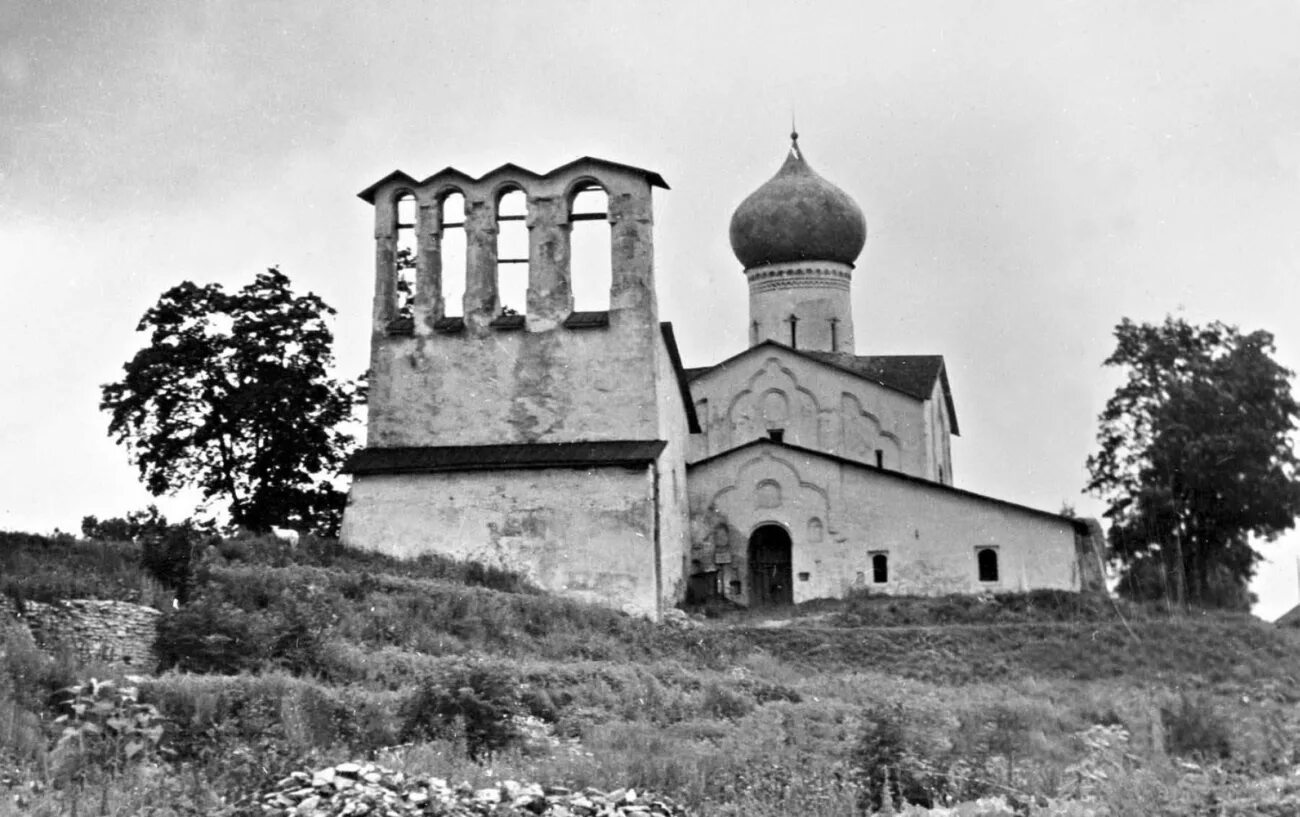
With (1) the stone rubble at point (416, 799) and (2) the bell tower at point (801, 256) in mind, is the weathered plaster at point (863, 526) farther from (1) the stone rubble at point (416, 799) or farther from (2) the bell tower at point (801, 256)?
(1) the stone rubble at point (416, 799)

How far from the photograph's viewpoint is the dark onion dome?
1551 inches

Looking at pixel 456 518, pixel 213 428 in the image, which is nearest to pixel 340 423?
pixel 213 428

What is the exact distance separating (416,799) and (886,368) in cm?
2919

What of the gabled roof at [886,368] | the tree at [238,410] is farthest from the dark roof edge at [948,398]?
A: the tree at [238,410]

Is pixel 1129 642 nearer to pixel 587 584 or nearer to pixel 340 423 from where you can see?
pixel 587 584

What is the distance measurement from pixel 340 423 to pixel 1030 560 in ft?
40.8

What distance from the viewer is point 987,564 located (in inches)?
1205

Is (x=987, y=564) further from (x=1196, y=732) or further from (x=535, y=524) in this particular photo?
(x=1196, y=732)

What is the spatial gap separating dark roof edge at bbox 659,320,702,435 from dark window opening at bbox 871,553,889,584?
4.68 metres

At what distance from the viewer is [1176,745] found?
52.3 feet

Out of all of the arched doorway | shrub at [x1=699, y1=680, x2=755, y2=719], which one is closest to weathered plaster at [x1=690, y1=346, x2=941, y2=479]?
the arched doorway

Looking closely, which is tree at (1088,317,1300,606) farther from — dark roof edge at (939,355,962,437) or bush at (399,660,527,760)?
bush at (399,660,527,760)

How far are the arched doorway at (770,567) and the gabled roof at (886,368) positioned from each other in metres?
6.39

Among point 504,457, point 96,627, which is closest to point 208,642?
point 96,627
